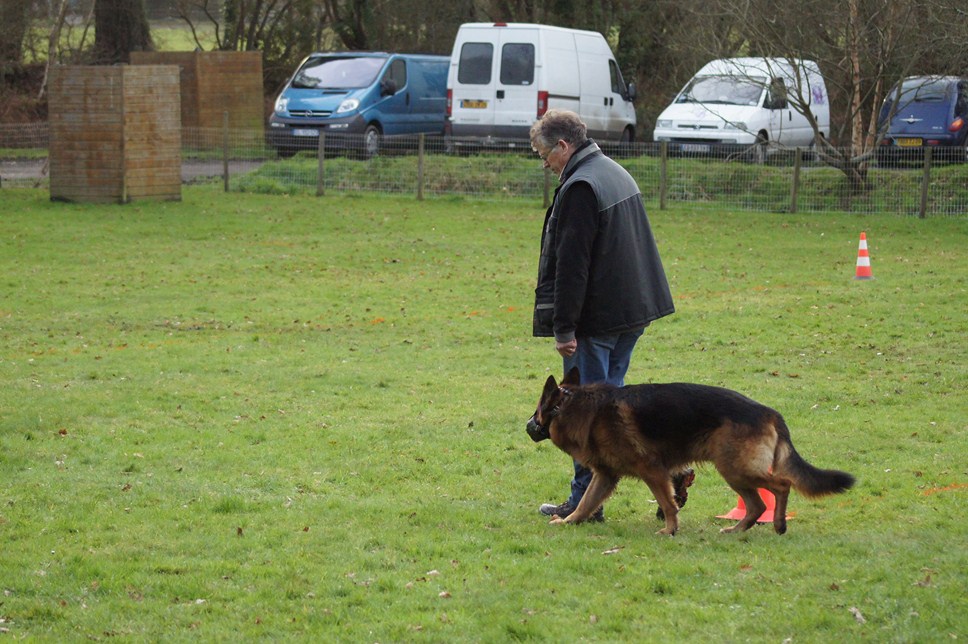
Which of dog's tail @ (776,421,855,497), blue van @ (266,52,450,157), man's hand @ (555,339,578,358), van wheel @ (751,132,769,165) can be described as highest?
blue van @ (266,52,450,157)

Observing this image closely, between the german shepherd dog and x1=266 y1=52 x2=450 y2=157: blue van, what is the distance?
62.0 feet

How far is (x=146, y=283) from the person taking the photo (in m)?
15.3

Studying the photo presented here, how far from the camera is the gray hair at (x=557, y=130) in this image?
20.2ft

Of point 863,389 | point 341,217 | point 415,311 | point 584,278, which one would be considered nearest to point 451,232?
point 341,217

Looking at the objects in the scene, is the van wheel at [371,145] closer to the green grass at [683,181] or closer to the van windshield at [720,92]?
the green grass at [683,181]

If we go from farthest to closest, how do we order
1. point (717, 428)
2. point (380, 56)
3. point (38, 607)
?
point (380, 56) → point (717, 428) → point (38, 607)

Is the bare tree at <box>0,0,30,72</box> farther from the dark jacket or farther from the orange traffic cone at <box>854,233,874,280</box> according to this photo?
the dark jacket

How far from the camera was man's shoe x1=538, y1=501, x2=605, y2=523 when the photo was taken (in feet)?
21.0

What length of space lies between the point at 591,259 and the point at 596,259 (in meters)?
0.03

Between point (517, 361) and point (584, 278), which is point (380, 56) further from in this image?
point (584, 278)

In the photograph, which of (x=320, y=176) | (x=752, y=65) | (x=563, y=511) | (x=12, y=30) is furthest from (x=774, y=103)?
(x=12, y=30)

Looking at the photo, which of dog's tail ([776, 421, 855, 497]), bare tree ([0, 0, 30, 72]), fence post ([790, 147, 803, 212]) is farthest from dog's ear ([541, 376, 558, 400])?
bare tree ([0, 0, 30, 72])

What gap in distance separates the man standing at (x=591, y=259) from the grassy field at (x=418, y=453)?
40.5 inches

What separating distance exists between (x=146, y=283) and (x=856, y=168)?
1332cm
